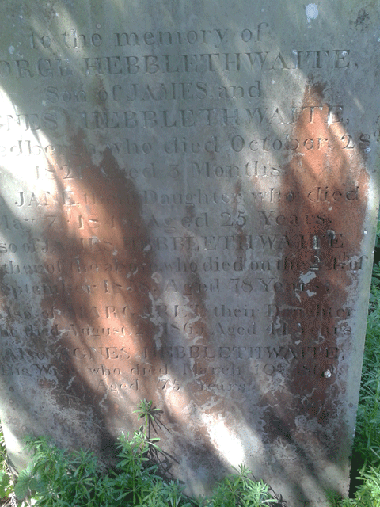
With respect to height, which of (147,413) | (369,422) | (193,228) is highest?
(193,228)

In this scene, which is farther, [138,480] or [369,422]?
[369,422]

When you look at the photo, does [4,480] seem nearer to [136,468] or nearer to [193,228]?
[136,468]

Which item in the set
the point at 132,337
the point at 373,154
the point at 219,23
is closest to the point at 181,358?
the point at 132,337

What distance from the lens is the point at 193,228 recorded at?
7.68 feet

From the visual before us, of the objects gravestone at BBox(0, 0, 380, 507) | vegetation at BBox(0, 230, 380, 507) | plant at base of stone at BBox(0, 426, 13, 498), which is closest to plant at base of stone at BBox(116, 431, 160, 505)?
vegetation at BBox(0, 230, 380, 507)

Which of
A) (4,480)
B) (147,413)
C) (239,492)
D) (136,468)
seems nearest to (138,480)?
(136,468)

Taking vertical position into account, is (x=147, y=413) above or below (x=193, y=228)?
below

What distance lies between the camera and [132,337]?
Result: 258 cm

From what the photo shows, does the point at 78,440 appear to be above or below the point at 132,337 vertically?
below

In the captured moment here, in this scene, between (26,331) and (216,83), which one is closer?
(216,83)

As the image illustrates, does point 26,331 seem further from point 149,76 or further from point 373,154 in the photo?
point 373,154

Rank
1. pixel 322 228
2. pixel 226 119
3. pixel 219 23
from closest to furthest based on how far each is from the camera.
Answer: pixel 219 23 → pixel 226 119 → pixel 322 228

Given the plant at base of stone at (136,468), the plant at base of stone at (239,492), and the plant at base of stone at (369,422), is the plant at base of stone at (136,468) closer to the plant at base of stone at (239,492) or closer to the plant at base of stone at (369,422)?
the plant at base of stone at (239,492)

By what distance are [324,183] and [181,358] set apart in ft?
4.40
